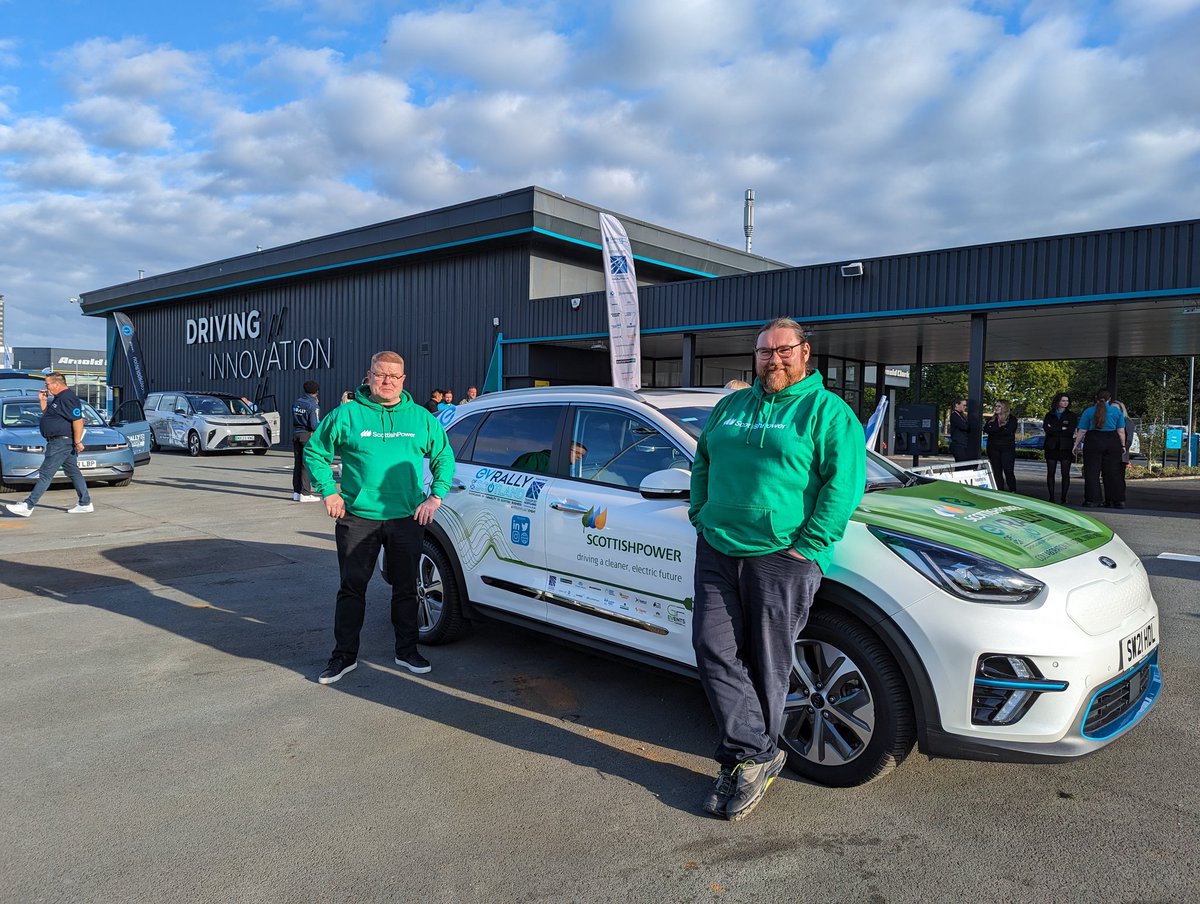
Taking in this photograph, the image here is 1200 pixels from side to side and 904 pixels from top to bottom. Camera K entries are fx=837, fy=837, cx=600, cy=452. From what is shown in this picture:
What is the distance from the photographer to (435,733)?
3.92 m

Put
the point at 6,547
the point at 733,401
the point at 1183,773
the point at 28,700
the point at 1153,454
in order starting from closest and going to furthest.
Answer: the point at 733,401 → the point at 1183,773 → the point at 28,700 → the point at 6,547 → the point at 1153,454

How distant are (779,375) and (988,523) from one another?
1165 mm

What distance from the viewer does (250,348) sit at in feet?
98.6

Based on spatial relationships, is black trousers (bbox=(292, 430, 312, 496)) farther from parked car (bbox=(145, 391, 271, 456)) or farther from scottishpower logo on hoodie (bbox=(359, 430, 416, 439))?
parked car (bbox=(145, 391, 271, 456))

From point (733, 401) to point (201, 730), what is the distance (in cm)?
292

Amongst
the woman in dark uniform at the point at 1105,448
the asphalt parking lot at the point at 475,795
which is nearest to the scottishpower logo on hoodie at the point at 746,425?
the asphalt parking lot at the point at 475,795

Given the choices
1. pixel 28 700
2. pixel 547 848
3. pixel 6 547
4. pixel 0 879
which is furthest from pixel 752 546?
pixel 6 547

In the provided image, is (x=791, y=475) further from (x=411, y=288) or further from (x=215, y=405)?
(x=215, y=405)

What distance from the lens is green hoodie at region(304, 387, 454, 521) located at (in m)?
4.53

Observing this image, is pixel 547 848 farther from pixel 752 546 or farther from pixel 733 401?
pixel 733 401

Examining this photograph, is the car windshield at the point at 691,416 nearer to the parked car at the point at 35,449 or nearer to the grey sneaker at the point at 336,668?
the grey sneaker at the point at 336,668

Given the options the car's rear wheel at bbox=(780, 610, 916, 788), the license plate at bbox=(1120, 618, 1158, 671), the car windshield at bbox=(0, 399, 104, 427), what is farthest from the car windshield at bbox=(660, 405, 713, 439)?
the car windshield at bbox=(0, 399, 104, 427)

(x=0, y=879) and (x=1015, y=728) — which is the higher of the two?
(x=1015, y=728)

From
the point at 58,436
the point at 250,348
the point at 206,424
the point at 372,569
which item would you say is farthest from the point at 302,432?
the point at 250,348
